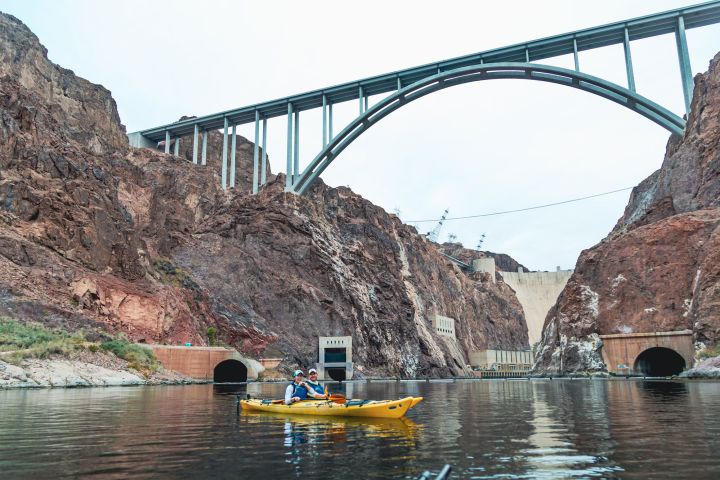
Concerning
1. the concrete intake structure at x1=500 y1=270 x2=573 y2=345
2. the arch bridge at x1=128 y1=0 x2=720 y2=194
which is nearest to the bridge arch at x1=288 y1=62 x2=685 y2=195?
the arch bridge at x1=128 y1=0 x2=720 y2=194

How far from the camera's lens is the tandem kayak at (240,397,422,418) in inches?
765

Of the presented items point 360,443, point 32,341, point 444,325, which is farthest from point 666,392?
point 444,325

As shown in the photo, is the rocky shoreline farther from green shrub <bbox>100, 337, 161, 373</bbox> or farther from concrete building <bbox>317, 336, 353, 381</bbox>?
concrete building <bbox>317, 336, 353, 381</bbox>

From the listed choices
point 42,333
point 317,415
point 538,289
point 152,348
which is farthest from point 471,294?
point 317,415

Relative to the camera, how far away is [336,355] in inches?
2911

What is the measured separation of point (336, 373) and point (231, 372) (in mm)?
16593

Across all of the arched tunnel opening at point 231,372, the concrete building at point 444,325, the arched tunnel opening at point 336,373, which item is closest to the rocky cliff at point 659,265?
the arched tunnel opening at point 336,373

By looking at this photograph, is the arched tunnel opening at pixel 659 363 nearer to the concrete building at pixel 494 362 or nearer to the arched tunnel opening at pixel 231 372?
the arched tunnel opening at pixel 231 372

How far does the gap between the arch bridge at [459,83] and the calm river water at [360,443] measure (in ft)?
172

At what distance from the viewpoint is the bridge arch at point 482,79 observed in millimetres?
67625

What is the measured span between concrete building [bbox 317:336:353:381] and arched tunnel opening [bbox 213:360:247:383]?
38.9ft

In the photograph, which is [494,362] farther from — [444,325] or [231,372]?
A: [231,372]

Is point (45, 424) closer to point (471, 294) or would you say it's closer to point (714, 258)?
point (714, 258)

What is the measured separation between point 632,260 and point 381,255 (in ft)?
140
